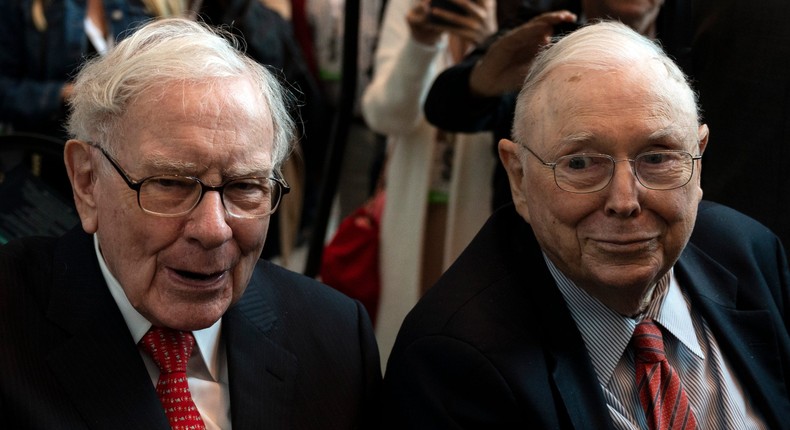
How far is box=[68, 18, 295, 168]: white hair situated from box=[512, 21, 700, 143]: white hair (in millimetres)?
493

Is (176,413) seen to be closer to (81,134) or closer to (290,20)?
(81,134)

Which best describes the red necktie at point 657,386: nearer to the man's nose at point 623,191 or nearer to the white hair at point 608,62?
the man's nose at point 623,191

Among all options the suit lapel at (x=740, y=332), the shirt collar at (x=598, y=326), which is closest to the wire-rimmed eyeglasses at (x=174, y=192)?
the shirt collar at (x=598, y=326)

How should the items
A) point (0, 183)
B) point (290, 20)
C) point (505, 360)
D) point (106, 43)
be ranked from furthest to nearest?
point (290, 20) < point (106, 43) < point (0, 183) < point (505, 360)

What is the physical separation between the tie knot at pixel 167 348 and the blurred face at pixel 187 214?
0.04 m

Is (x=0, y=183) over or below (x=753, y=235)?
below

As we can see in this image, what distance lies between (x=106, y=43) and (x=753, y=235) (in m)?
2.20

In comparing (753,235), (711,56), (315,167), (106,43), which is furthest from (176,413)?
(315,167)

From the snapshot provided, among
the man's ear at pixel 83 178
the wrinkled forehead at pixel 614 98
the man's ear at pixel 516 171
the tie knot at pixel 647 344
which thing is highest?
the wrinkled forehead at pixel 614 98

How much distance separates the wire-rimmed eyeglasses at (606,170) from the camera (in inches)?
77.8

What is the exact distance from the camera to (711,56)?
2.56 metres

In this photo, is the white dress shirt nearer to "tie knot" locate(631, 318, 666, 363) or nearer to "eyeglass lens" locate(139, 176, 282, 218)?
"eyeglass lens" locate(139, 176, 282, 218)

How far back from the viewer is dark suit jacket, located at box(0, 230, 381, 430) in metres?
1.84

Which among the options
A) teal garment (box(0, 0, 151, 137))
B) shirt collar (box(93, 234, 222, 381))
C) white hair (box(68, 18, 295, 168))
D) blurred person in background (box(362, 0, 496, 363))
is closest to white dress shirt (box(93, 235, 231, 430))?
shirt collar (box(93, 234, 222, 381))
